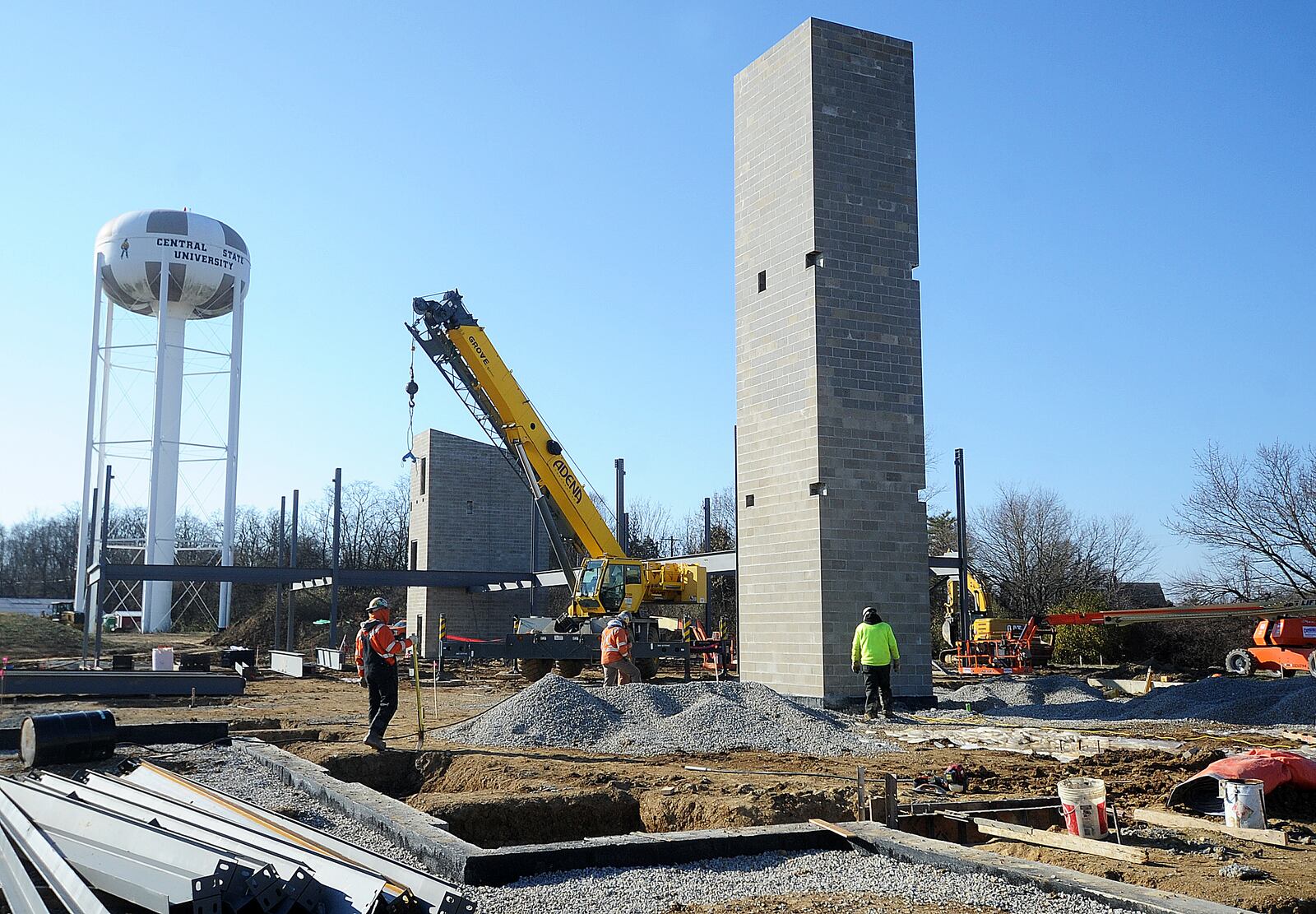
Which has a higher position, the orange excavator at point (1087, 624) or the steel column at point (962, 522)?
the steel column at point (962, 522)

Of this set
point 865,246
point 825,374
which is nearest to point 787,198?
point 865,246

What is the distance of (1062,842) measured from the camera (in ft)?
23.0

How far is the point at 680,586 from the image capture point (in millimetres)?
24641

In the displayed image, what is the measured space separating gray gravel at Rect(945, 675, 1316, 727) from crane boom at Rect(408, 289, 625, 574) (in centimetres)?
1009

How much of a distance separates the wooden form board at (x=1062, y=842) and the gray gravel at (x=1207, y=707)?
31.9ft

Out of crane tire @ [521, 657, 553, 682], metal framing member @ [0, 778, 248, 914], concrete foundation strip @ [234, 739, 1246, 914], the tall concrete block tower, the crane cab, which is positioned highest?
the tall concrete block tower

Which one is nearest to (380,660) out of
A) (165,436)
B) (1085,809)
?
(1085,809)

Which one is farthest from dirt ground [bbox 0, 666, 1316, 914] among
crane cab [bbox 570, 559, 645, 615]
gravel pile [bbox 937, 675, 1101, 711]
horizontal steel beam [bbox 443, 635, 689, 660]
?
crane cab [bbox 570, 559, 645, 615]

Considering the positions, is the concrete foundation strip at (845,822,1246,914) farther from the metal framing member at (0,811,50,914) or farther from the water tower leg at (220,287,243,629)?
the water tower leg at (220,287,243,629)

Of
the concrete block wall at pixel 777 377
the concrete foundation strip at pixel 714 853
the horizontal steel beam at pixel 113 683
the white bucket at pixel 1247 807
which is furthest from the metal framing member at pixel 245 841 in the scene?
the horizontal steel beam at pixel 113 683

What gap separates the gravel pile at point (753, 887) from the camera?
577cm

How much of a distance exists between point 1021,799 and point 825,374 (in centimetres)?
1087

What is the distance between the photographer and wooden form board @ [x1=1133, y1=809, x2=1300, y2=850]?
284 inches

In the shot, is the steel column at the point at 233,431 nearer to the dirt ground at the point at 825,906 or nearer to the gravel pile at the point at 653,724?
the gravel pile at the point at 653,724
